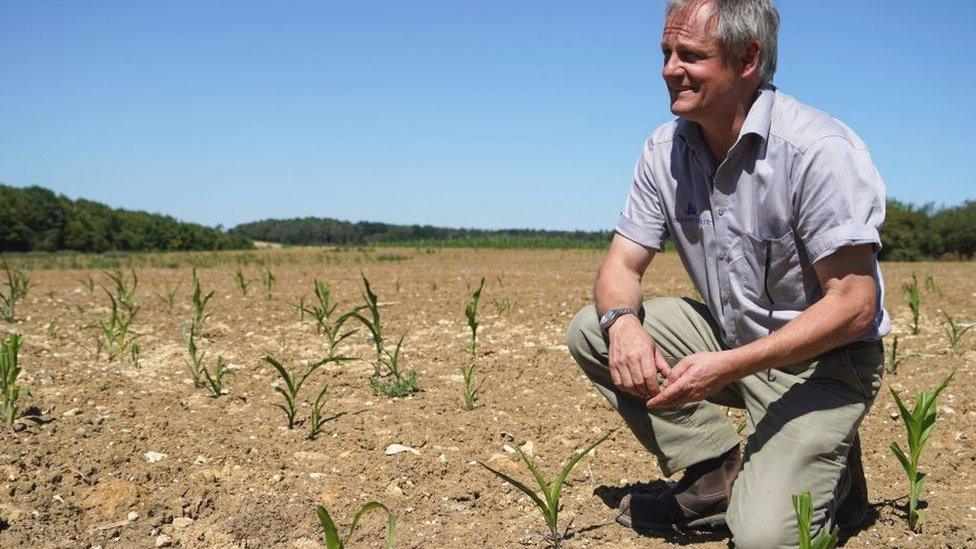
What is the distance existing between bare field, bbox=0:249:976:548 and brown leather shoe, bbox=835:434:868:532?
54 mm

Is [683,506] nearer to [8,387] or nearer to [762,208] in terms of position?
[762,208]

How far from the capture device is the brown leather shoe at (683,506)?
2434 millimetres

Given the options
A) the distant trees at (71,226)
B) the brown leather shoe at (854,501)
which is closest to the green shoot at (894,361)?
the brown leather shoe at (854,501)

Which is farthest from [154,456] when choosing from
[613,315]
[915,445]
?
[915,445]

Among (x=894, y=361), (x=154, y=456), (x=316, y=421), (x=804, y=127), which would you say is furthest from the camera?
(x=894, y=361)

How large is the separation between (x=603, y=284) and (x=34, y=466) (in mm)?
2030

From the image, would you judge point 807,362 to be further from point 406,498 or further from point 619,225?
point 406,498

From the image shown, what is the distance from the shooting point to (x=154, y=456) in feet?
9.66

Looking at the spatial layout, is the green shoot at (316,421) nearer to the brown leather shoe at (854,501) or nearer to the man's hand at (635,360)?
the man's hand at (635,360)

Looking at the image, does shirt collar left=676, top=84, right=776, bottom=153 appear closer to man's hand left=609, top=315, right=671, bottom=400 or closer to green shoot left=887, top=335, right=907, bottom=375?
man's hand left=609, top=315, right=671, bottom=400

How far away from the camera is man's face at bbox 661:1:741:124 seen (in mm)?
2207

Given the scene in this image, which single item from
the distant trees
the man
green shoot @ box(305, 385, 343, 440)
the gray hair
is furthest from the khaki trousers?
the distant trees

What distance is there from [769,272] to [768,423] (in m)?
0.43

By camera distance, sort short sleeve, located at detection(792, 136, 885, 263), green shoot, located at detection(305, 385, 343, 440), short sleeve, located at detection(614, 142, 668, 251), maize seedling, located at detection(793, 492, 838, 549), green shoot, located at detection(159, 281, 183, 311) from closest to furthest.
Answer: maize seedling, located at detection(793, 492, 838, 549)
short sleeve, located at detection(792, 136, 885, 263)
short sleeve, located at detection(614, 142, 668, 251)
green shoot, located at detection(305, 385, 343, 440)
green shoot, located at detection(159, 281, 183, 311)
